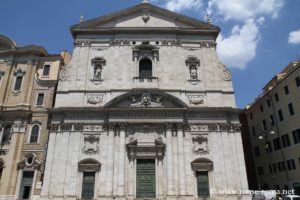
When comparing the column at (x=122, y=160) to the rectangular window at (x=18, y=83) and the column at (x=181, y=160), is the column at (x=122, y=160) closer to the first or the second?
the column at (x=181, y=160)

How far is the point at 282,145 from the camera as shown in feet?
98.9

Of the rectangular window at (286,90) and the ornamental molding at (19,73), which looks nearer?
the ornamental molding at (19,73)

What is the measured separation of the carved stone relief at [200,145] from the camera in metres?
24.4

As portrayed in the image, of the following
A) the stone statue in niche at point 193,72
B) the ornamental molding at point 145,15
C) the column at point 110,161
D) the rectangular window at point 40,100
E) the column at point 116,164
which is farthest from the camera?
the ornamental molding at point 145,15

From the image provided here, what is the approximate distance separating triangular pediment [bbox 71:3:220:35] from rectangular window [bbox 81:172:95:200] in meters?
14.4

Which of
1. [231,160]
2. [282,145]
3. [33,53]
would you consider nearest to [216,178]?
[231,160]

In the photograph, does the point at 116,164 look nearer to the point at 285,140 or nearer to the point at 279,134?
the point at 285,140

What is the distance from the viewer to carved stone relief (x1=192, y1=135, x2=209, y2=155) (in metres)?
24.4

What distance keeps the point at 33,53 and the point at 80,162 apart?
12925 mm

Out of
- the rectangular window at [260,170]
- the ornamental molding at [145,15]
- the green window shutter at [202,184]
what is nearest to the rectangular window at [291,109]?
the rectangular window at [260,170]

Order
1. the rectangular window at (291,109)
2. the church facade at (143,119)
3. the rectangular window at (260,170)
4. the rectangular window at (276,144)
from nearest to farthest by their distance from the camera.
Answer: the church facade at (143,119), the rectangular window at (291,109), the rectangular window at (276,144), the rectangular window at (260,170)

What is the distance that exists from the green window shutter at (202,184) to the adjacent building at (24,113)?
13360 mm

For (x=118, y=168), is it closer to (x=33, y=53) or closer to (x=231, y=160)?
(x=231, y=160)

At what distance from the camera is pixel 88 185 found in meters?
23.3
